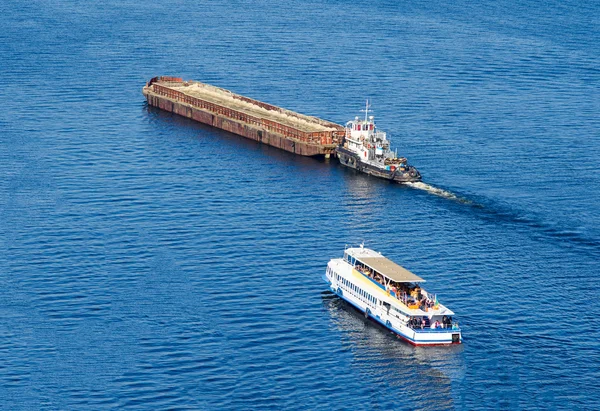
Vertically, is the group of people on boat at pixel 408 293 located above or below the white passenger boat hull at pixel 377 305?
above

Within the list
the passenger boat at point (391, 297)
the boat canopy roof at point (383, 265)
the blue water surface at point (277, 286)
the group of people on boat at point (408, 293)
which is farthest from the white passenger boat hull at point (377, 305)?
the boat canopy roof at point (383, 265)

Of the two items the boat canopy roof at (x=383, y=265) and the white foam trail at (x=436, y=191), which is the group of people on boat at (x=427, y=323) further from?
the white foam trail at (x=436, y=191)

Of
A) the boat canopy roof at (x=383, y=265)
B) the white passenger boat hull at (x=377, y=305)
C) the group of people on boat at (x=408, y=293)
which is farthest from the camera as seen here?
the boat canopy roof at (x=383, y=265)

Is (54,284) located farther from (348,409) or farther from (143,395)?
(348,409)

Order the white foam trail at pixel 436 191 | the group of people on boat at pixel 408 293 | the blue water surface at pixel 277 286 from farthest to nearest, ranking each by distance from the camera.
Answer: the white foam trail at pixel 436 191 < the group of people on boat at pixel 408 293 < the blue water surface at pixel 277 286

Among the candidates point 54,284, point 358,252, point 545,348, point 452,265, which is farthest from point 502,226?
point 54,284

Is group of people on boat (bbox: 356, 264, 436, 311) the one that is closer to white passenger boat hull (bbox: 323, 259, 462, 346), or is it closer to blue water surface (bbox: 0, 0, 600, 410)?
white passenger boat hull (bbox: 323, 259, 462, 346)

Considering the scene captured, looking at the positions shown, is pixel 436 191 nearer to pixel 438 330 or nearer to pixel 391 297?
pixel 391 297
